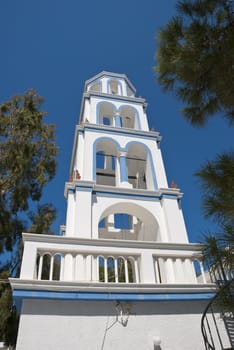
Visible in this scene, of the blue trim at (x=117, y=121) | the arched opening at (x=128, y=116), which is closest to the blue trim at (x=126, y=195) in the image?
the blue trim at (x=117, y=121)

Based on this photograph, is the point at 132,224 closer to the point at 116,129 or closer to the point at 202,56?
the point at 116,129

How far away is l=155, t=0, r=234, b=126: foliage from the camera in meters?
3.34

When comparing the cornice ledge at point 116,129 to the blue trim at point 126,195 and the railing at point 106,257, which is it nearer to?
the blue trim at point 126,195

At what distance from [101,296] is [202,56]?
399 centimetres

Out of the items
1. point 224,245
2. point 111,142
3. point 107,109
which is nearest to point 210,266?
point 224,245

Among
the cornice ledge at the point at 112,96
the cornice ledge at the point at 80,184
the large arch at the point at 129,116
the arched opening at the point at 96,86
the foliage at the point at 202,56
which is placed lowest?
the foliage at the point at 202,56

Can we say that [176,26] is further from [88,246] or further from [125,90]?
[125,90]

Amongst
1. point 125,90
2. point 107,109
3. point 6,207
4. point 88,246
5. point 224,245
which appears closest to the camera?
point 224,245

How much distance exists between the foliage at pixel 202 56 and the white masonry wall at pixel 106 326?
340cm

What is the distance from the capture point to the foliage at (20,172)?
8008mm

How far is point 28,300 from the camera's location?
3896mm

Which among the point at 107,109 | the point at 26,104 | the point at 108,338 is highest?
the point at 107,109

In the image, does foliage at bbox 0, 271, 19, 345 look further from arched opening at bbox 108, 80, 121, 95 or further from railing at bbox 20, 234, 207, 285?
arched opening at bbox 108, 80, 121, 95

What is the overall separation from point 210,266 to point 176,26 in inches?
128
